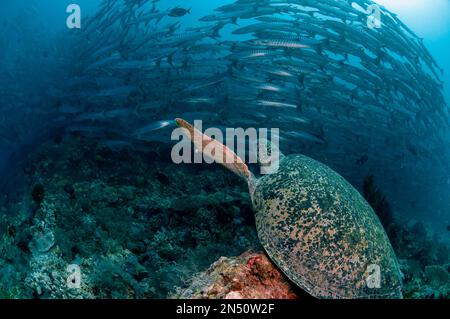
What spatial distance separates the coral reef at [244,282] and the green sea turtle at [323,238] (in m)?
0.13

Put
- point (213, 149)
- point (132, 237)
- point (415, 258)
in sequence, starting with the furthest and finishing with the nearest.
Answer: point (415, 258) → point (132, 237) → point (213, 149)

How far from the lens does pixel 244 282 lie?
199 cm

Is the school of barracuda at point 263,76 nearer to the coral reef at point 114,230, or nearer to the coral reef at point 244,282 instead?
the coral reef at point 114,230

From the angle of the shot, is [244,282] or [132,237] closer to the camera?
[244,282]

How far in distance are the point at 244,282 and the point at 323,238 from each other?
2.00ft

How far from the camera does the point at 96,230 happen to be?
3971 millimetres

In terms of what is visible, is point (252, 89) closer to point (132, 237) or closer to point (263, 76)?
point (263, 76)

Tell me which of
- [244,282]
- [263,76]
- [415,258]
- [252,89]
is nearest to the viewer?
[244,282]

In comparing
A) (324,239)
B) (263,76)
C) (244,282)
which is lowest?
(244,282)

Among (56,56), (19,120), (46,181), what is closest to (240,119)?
(46,181)

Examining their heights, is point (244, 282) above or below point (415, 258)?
above

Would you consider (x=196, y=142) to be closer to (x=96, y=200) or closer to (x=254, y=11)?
(x=96, y=200)

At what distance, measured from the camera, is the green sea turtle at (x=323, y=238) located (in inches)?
79.9

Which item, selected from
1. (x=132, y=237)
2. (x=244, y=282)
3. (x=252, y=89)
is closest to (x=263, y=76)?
(x=252, y=89)
